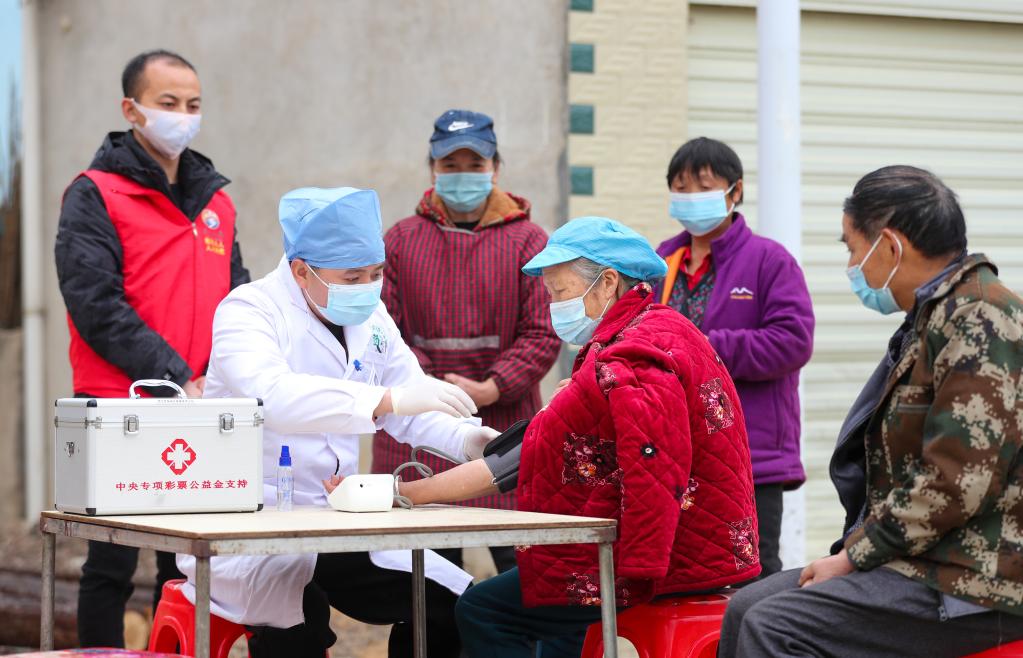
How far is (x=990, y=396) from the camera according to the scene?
272cm

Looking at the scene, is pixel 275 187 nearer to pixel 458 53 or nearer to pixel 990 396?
pixel 458 53

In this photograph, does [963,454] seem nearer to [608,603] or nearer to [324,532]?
[608,603]

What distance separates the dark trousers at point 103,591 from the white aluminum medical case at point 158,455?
1.21 metres

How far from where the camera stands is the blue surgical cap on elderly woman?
11.5 ft

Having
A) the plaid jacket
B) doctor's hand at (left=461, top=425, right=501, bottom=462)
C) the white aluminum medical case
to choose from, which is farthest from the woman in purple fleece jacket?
the white aluminum medical case

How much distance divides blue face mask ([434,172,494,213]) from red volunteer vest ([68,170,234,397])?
0.86m

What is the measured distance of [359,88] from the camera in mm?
6746

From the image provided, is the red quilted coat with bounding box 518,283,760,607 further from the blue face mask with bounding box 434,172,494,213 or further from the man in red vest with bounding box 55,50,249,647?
the blue face mask with bounding box 434,172,494,213

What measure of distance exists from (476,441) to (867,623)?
1.26 m

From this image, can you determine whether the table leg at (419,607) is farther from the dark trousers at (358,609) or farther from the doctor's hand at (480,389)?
the doctor's hand at (480,389)

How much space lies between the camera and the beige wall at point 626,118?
262 inches

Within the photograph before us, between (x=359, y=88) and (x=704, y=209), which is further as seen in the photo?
(x=359, y=88)

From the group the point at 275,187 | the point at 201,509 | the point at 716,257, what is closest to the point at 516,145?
the point at 275,187

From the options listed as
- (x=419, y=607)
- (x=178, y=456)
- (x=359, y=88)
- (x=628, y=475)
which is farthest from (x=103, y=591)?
(x=359, y=88)
